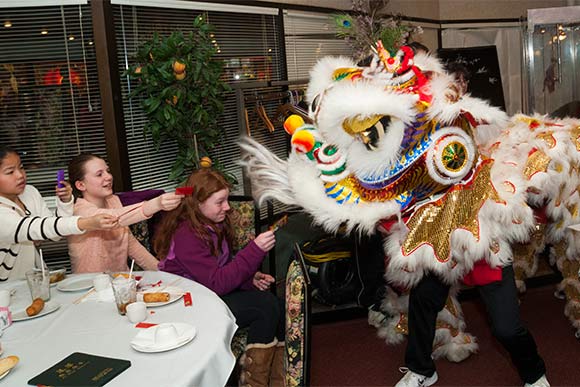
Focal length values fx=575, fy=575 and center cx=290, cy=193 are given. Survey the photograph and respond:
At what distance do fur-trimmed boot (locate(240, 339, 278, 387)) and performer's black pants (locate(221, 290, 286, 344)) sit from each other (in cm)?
3

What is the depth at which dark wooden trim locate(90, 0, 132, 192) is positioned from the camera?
3432 millimetres

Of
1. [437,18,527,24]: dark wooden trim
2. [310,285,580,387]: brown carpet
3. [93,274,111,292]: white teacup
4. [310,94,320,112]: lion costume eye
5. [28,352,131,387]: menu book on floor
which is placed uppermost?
[437,18,527,24]: dark wooden trim

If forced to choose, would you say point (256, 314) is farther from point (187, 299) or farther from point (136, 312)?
point (136, 312)

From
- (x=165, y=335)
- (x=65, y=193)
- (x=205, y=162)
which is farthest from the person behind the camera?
(x=205, y=162)

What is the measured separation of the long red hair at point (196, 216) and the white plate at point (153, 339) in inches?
30.4

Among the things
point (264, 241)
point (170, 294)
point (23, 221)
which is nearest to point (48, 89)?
point (23, 221)

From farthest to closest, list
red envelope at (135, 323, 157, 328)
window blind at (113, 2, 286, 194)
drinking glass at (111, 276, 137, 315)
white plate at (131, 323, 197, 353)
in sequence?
window blind at (113, 2, 286, 194)
drinking glass at (111, 276, 137, 315)
red envelope at (135, 323, 157, 328)
white plate at (131, 323, 197, 353)

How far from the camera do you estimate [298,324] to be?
1.81 m

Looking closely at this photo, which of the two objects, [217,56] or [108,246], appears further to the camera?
[217,56]

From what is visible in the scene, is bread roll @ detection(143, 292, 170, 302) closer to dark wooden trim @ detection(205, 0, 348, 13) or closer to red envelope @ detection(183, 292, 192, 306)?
red envelope @ detection(183, 292, 192, 306)

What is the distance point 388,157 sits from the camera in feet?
6.64

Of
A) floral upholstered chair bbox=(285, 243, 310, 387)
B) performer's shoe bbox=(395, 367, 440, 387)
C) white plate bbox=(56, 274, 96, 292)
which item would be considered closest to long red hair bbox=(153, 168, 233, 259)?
white plate bbox=(56, 274, 96, 292)

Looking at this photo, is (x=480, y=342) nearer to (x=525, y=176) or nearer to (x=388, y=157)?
(x=525, y=176)

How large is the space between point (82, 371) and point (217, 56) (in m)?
3.06
